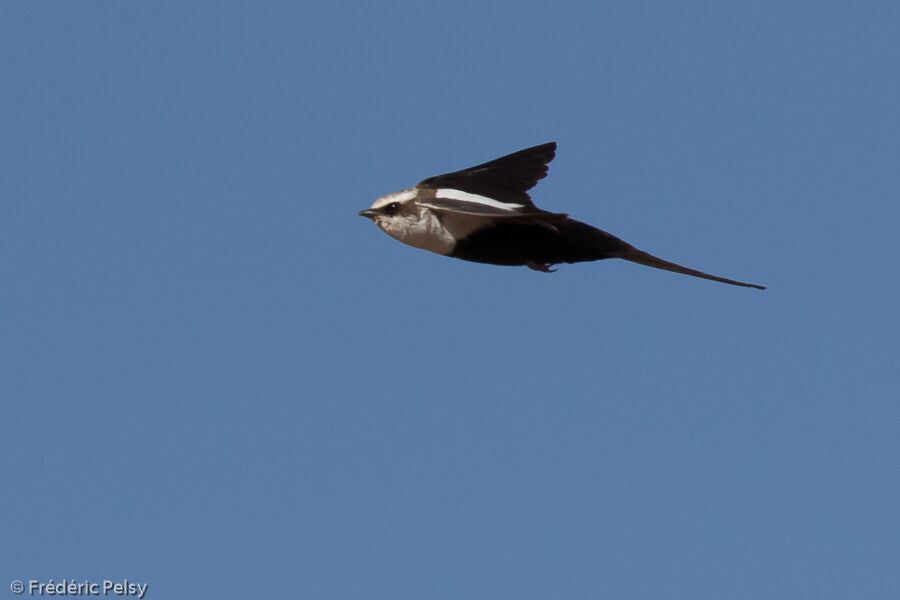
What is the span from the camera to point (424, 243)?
12148mm

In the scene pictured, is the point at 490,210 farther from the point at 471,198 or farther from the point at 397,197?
the point at 397,197

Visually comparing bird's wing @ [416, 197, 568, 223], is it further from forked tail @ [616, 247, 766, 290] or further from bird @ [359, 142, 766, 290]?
forked tail @ [616, 247, 766, 290]

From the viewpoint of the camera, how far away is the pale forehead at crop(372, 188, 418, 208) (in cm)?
1223

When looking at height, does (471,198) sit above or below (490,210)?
above

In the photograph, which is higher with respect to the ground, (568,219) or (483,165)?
(483,165)

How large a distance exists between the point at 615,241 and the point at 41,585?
627cm

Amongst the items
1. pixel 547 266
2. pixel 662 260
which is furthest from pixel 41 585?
pixel 662 260

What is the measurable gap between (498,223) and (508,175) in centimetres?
92

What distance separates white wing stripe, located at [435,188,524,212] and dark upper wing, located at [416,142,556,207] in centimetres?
15

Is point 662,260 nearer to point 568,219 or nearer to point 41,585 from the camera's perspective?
point 568,219

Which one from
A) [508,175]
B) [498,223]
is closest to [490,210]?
[498,223]

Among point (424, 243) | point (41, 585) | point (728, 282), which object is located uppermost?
point (424, 243)

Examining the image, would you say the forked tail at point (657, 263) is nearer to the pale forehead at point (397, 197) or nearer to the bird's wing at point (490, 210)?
the bird's wing at point (490, 210)

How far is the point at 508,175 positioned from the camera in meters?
12.5
